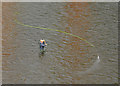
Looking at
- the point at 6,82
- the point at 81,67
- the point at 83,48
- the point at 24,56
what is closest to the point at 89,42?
the point at 83,48

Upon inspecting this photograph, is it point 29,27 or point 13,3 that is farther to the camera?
point 13,3

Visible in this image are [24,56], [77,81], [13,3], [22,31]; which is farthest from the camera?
[13,3]

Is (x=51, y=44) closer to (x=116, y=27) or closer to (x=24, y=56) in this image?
(x=24, y=56)

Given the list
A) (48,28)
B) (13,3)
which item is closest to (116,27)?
(48,28)

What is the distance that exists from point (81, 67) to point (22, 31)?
10.4 feet

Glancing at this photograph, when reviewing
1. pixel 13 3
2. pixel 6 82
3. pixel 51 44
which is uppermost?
pixel 13 3

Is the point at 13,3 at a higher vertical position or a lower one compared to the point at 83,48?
higher

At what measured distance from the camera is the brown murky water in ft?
Answer: 40.3

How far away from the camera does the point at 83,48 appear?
44.1ft

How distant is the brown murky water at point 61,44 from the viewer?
12.3 meters

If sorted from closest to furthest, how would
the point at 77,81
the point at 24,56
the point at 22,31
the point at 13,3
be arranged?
the point at 77,81, the point at 24,56, the point at 22,31, the point at 13,3

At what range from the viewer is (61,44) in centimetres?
1355

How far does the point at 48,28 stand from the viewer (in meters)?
14.3

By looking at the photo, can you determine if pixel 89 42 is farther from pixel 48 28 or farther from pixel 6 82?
pixel 6 82
